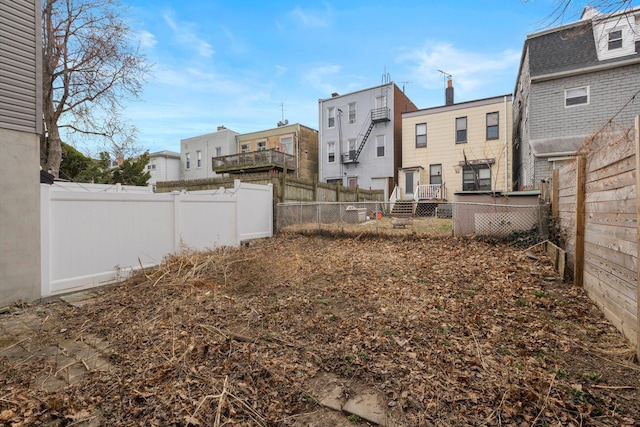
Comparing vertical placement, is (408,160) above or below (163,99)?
below

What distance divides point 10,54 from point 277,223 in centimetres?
742

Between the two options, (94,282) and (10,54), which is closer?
(10,54)

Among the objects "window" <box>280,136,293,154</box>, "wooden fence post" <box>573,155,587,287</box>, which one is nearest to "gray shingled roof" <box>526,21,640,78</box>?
"wooden fence post" <box>573,155,587,287</box>

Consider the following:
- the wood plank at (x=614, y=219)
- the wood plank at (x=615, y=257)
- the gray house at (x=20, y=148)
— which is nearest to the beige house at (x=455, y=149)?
the wood plank at (x=614, y=219)

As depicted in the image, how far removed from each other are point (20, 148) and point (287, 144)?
20.3m

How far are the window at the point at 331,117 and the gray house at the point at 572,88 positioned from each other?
1264cm

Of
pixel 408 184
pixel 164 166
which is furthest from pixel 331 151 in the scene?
pixel 164 166

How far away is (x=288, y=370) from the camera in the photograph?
266 centimetres

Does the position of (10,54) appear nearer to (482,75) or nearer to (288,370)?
(288,370)

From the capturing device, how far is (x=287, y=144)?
2436 cm

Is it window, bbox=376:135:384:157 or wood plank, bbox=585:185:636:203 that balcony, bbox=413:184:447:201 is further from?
wood plank, bbox=585:185:636:203

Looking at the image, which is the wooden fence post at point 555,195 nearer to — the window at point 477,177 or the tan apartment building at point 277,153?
the window at point 477,177

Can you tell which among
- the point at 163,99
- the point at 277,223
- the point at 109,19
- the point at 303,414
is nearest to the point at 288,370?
the point at 303,414

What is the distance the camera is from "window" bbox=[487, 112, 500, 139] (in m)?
17.0
